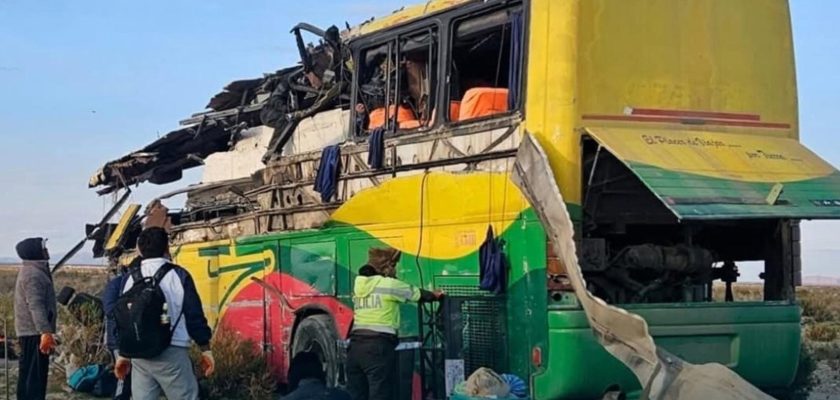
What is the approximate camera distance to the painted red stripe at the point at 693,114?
30.2 ft

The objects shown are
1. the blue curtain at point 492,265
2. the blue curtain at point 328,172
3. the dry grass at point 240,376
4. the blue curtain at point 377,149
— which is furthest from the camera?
the dry grass at point 240,376

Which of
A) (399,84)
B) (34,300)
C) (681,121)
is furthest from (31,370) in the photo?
(681,121)

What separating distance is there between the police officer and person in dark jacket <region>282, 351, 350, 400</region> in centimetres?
262

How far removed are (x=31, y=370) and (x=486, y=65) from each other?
17.5 feet

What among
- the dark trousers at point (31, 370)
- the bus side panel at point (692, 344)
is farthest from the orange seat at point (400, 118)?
the dark trousers at point (31, 370)

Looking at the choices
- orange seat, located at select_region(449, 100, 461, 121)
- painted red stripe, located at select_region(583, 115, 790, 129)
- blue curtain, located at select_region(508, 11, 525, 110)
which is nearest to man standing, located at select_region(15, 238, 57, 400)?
orange seat, located at select_region(449, 100, 461, 121)

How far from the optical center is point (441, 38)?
10.0m

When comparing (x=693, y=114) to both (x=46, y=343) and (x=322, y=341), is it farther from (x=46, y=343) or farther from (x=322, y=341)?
(x=46, y=343)

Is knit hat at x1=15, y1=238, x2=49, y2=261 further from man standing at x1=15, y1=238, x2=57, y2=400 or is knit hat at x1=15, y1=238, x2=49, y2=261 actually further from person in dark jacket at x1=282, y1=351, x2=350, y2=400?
person in dark jacket at x1=282, y1=351, x2=350, y2=400

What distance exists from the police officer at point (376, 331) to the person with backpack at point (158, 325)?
2.01m

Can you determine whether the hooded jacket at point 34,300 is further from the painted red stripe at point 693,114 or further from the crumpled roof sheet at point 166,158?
the painted red stripe at point 693,114

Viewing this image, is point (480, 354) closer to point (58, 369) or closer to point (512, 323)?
point (512, 323)

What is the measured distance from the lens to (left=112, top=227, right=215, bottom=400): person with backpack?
7.68 metres

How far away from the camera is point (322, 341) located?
448 inches
